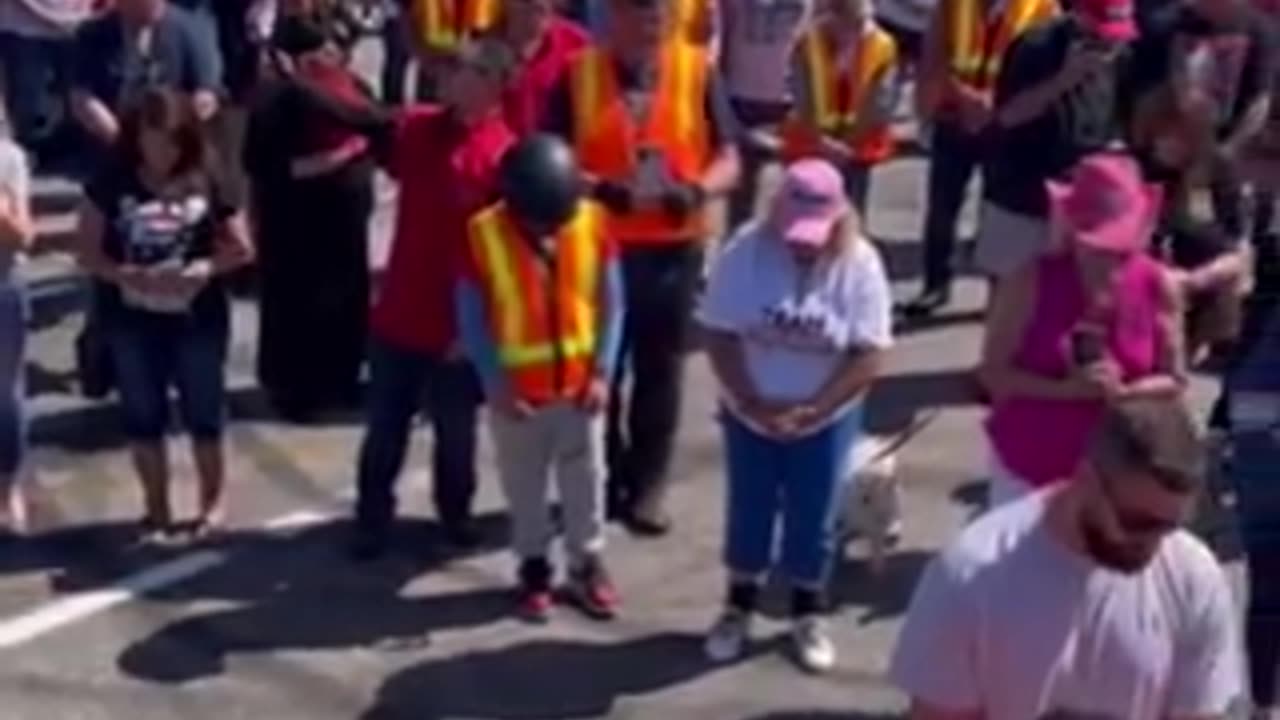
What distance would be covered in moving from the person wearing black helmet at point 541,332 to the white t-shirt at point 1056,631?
14.0 feet

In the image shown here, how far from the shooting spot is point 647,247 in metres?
11.6

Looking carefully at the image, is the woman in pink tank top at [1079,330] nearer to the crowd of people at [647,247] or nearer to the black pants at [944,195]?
the crowd of people at [647,247]

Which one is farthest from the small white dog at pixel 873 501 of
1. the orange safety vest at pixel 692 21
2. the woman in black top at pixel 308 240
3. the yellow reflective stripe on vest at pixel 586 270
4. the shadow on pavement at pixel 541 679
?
the woman in black top at pixel 308 240

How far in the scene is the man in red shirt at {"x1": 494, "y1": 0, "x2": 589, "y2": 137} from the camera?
11.4 m

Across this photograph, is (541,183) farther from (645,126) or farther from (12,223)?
(12,223)

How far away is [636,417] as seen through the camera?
1198 cm

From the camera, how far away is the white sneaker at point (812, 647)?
10711 millimetres

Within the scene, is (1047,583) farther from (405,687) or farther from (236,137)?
(236,137)

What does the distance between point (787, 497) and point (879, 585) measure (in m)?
0.94

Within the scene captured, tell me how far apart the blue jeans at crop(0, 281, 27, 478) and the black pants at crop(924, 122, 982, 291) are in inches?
164

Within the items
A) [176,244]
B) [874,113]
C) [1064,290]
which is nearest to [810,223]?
[1064,290]

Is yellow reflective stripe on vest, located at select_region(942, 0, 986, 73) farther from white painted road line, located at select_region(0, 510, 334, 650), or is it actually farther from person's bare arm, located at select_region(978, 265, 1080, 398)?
person's bare arm, located at select_region(978, 265, 1080, 398)

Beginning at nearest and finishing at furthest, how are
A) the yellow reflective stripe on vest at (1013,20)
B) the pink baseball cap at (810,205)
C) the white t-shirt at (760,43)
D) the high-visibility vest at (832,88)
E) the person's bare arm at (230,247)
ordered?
the pink baseball cap at (810,205) → the person's bare arm at (230,247) → the high-visibility vest at (832,88) → the yellow reflective stripe on vest at (1013,20) → the white t-shirt at (760,43)

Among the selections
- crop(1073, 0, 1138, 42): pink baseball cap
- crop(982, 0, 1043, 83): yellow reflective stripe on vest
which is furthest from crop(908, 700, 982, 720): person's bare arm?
crop(982, 0, 1043, 83): yellow reflective stripe on vest
